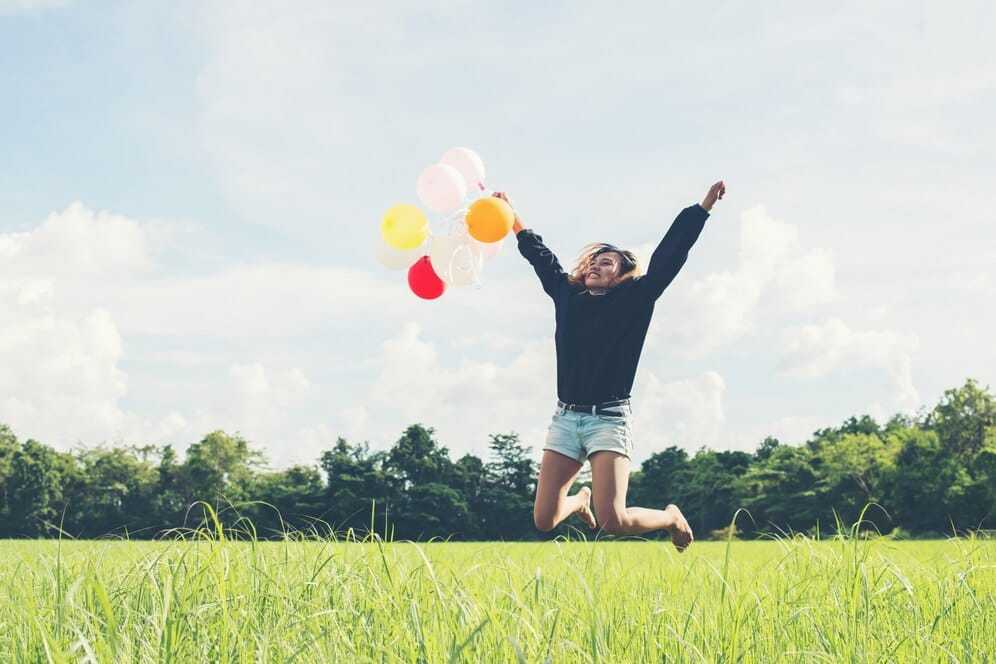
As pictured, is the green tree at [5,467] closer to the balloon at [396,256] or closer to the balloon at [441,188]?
the balloon at [396,256]

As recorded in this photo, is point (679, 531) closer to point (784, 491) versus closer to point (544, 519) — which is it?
point (544, 519)

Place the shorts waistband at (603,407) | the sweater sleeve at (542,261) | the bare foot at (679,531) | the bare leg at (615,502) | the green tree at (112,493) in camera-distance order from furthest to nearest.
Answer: the green tree at (112,493) → the sweater sleeve at (542,261) → the bare foot at (679,531) → the shorts waistband at (603,407) → the bare leg at (615,502)

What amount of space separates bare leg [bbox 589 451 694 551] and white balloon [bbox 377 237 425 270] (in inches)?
87.0

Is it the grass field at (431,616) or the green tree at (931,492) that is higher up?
the green tree at (931,492)

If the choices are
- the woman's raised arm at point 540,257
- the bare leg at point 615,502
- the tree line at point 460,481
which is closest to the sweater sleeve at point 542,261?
the woman's raised arm at point 540,257

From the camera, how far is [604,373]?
5.43 meters

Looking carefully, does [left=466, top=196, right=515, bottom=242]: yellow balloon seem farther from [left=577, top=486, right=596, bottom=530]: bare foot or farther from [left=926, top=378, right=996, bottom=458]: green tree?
[left=926, top=378, right=996, bottom=458]: green tree

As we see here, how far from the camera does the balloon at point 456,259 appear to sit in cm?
635

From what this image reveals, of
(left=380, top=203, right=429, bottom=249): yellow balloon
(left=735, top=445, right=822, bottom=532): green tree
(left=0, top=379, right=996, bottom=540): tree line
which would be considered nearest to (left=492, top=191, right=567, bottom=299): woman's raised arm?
(left=380, top=203, right=429, bottom=249): yellow balloon

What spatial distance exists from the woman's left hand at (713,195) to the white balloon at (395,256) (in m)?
2.14

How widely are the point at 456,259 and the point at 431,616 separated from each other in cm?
347

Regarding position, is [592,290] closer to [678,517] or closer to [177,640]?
[678,517]

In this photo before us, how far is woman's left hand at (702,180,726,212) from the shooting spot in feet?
18.4

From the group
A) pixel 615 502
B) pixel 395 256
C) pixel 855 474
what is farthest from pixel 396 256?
pixel 855 474
